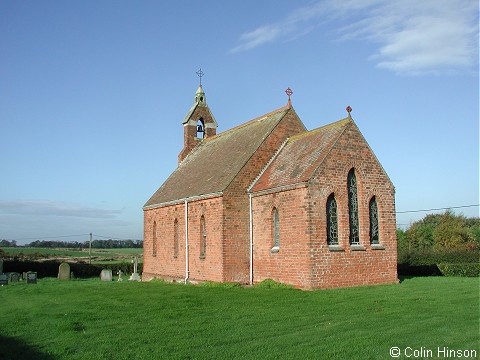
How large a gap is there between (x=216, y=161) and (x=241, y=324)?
751 inches

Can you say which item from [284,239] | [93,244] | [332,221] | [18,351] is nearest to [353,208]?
[332,221]

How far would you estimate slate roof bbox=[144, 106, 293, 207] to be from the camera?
92.6ft

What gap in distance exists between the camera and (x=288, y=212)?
23312 millimetres

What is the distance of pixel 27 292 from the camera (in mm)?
24469

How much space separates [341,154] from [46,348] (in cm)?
1569

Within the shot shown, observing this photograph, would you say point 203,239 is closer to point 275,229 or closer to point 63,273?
point 275,229

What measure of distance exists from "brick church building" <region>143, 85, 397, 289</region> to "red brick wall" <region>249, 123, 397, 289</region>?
1.8 inches

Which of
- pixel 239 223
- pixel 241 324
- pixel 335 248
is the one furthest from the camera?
pixel 239 223

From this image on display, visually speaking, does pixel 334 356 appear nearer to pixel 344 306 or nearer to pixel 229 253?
pixel 344 306

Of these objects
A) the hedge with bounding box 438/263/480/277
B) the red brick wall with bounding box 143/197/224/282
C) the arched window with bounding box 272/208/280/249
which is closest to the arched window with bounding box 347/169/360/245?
the arched window with bounding box 272/208/280/249

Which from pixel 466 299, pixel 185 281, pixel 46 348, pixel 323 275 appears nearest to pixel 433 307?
pixel 466 299

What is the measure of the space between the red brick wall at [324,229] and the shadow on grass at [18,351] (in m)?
12.7

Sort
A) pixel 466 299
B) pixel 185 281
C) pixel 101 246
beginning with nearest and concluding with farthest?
pixel 466 299
pixel 185 281
pixel 101 246

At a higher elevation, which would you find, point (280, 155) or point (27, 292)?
point (280, 155)
